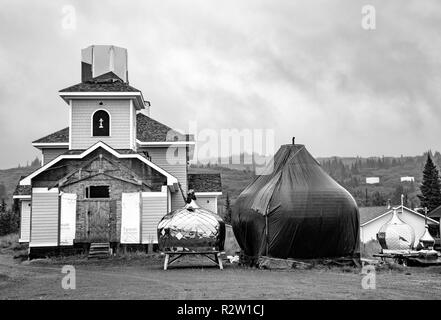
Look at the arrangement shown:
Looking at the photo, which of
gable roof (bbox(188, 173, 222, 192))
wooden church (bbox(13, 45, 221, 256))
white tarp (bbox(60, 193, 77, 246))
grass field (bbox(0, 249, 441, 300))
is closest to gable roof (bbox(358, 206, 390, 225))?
gable roof (bbox(188, 173, 222, 192))

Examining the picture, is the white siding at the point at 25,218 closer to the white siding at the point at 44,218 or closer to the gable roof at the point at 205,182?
the gable roof at the point at 205,182

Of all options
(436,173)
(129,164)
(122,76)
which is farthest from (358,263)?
(436,173)

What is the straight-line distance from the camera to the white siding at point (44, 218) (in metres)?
29.5

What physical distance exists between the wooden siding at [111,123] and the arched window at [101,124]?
0.17m

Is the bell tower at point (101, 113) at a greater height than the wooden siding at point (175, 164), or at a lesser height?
greater

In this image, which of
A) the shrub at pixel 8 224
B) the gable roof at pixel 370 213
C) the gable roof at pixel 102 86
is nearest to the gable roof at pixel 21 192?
the gable roof at pixel 102 86

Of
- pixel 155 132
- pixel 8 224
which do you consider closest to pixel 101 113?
pixel 155 132

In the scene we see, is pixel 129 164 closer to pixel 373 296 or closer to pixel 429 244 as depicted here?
pixel 429 244

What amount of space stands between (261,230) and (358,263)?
13.3 feet

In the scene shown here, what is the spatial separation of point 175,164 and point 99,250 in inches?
434

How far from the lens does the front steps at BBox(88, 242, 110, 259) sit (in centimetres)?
2775

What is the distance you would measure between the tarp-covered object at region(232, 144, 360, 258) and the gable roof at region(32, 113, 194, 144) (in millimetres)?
14744

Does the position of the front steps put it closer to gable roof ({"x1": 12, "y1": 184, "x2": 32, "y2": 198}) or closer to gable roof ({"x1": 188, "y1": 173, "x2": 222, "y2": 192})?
gable roof ({"x1": 188, "y1": 173, "x2": 222, "y2": 192})
